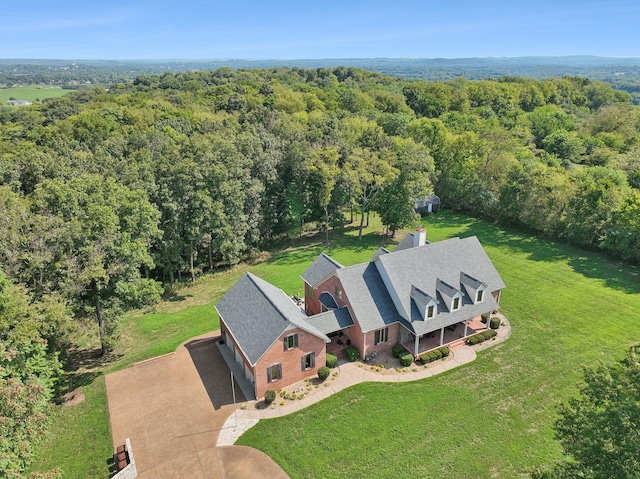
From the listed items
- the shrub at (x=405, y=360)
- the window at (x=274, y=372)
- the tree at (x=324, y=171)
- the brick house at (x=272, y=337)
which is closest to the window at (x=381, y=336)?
the shrub at (x=405, y=360)

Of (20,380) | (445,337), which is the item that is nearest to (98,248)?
(20,380)

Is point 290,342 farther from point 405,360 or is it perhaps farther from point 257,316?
point 405,360

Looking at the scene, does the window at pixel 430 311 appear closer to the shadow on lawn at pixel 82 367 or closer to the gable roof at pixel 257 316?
the gable roof at pixel 257 316

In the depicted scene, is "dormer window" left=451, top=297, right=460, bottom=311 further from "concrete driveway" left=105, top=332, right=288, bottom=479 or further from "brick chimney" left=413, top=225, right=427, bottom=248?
"concrete driveway" left=105, top=332, right=288, bottom=479

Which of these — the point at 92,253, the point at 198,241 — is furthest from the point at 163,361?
the point at 198,241

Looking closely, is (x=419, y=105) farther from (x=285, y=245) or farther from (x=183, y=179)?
(x=183, y=179)
